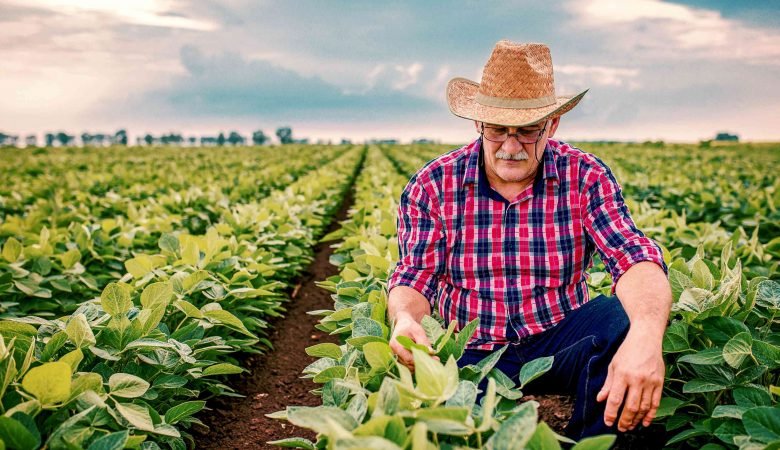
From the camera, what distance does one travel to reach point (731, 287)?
81.1 inches

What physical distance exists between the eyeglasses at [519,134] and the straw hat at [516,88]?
0.23 ft

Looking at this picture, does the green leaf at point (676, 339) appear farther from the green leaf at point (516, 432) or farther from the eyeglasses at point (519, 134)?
the green leaf at point (516, 432)

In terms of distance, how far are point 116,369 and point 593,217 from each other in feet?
6.59

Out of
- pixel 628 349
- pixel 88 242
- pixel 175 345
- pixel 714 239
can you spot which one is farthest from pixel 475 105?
pixel 88 242

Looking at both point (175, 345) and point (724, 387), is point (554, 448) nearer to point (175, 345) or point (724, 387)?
point (724, 387)

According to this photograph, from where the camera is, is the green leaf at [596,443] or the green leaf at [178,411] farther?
the green leaf at [178,411]

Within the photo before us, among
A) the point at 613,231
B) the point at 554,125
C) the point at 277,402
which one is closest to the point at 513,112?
the point at 554,125

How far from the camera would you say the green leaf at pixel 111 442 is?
58.9 inches

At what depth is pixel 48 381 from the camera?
1566 mm

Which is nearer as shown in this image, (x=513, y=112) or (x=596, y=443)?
(x=596, y=443)

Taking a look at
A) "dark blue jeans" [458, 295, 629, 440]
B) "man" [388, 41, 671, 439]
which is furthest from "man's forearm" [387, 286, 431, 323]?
"dark blue jeans" [458, 295, 629, 440]

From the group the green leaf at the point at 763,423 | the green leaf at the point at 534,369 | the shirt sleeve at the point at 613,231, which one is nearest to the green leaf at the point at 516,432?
the green leaf at the point at 534,369

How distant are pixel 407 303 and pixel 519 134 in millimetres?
848

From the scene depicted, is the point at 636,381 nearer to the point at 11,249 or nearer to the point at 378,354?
the point at 378,354
